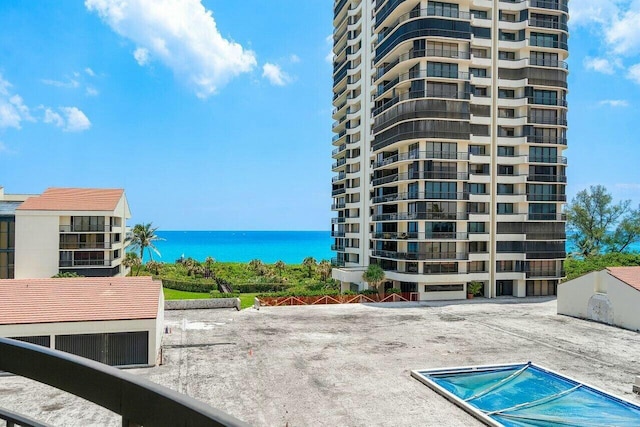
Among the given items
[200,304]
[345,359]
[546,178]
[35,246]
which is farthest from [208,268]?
[345,359]

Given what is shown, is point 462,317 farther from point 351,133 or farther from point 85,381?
point 85,381

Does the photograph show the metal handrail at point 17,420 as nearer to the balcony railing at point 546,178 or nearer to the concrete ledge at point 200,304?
the concrete ledge at point 200,304

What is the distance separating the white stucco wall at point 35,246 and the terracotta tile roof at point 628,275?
56417 mm

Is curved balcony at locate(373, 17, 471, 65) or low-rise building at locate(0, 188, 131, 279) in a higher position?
curved balcony at locate(373, 17, 471, 65)

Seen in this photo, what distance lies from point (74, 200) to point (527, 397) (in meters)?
52.8

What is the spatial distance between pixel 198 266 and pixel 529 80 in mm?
53882

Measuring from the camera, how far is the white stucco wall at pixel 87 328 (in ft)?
83.3

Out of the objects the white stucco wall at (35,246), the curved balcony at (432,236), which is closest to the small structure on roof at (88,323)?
the white stucco wall at (35,246)

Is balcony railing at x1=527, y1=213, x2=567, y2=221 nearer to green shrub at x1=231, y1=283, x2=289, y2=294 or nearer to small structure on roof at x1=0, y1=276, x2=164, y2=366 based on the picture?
green shrub at x1=231, y1=283, x2=289, y2=294

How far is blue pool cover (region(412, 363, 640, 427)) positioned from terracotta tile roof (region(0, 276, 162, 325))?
16481 mm

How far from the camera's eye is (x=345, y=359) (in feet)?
91.8

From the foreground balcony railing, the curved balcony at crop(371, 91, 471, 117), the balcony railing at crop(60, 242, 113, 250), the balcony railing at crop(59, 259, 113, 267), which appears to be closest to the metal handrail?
the foreground balcony railing

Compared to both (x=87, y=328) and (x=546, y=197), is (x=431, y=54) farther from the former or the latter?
(x=87, y=328)

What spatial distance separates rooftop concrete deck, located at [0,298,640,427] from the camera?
2008cm
